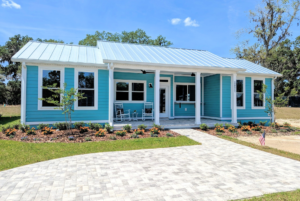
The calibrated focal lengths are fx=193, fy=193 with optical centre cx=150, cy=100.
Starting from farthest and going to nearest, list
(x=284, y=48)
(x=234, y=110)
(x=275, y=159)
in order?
(x=284, y=48), (x=234, y=110), (x=275, y=159)

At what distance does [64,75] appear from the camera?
29.0 ft

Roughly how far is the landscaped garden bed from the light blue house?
0.58 meters

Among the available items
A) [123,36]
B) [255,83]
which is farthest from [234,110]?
[123,36]

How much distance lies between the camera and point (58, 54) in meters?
9.35

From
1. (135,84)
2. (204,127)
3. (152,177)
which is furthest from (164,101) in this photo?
(152,177)

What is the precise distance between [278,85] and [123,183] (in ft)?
121

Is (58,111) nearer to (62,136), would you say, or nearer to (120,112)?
(62,136)

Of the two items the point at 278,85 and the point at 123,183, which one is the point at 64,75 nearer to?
the point at 123,183

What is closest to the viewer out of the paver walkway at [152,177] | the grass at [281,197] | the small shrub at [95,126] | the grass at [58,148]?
the grass at [281,197]

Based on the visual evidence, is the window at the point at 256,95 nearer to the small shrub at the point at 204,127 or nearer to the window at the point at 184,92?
the window at the point at 184,92

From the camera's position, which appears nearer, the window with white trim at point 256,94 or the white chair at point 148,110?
the white chair at point 148,110

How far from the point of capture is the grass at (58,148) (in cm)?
470

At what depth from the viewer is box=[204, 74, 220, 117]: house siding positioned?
455 inches

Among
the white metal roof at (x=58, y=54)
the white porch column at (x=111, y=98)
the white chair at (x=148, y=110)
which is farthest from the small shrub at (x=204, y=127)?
the white metal roof at (x=58, y=54)
